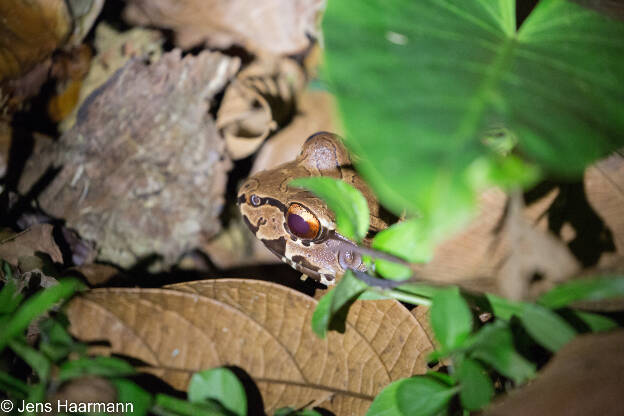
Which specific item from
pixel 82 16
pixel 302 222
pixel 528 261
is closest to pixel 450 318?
pixel 528 261

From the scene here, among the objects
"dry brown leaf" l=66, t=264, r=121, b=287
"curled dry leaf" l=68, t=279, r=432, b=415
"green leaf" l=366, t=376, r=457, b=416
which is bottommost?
"dry brown leaf" l=66, t=264, r=121, b=287

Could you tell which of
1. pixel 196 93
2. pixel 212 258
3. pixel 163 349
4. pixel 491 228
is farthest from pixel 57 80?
pixel 491 228

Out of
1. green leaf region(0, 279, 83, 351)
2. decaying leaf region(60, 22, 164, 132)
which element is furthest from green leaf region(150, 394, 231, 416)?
decaying leaf region(60, 22, 164, 132)

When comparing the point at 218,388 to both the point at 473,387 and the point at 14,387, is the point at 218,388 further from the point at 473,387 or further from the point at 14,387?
the point at 473,387

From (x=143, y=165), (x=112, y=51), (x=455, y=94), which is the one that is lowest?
(x=143, y=165)

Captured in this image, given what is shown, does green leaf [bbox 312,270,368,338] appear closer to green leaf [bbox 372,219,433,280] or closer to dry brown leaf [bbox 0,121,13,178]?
green leaf [bbox 372,219,433,280]

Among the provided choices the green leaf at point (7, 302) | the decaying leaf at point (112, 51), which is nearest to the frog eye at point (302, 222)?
the green leaf at point (7, 302)
